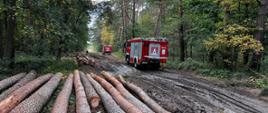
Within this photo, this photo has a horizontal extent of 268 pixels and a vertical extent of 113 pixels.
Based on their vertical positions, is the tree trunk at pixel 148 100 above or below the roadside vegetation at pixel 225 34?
below

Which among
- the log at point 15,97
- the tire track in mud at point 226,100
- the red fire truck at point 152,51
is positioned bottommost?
the tire track in mud at point 226,100

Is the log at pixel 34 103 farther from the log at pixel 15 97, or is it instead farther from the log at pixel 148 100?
the log at pixel 148 100

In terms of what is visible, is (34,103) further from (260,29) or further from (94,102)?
(260,29)

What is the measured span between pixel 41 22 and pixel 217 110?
10143 millimetres

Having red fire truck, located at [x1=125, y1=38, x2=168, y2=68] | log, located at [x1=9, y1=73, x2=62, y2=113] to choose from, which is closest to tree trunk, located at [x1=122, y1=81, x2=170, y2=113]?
log, located at [x1=9, y1=73, x2=62, y2=113]

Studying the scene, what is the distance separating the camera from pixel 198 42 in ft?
81.8

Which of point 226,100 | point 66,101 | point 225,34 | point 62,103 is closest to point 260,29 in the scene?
point 225,34

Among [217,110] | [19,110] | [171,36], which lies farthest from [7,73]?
[171,36]

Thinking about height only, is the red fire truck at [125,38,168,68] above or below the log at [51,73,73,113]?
above

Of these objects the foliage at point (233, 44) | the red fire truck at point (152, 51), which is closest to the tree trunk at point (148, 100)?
the foliage at point (233, 44)

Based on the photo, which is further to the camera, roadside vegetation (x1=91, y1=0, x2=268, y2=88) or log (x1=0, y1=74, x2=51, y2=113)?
roadside vegetation (x1=91, y1=0, x2=268, y2=88)

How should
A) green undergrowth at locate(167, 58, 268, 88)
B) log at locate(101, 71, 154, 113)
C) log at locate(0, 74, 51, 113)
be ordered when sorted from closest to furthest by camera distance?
log at locate(0, 74, 51, 113)
log at locate(101, 71, 154, 113)
green undergrowth at locate(167, 58, 268, 88)

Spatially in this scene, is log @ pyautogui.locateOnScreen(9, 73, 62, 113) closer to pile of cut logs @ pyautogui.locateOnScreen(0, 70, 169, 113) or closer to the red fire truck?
pile of cut logs @ pyautogui.locateOnScreen(0, 70, 169, 113)

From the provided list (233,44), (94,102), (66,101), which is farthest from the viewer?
(233,44)
